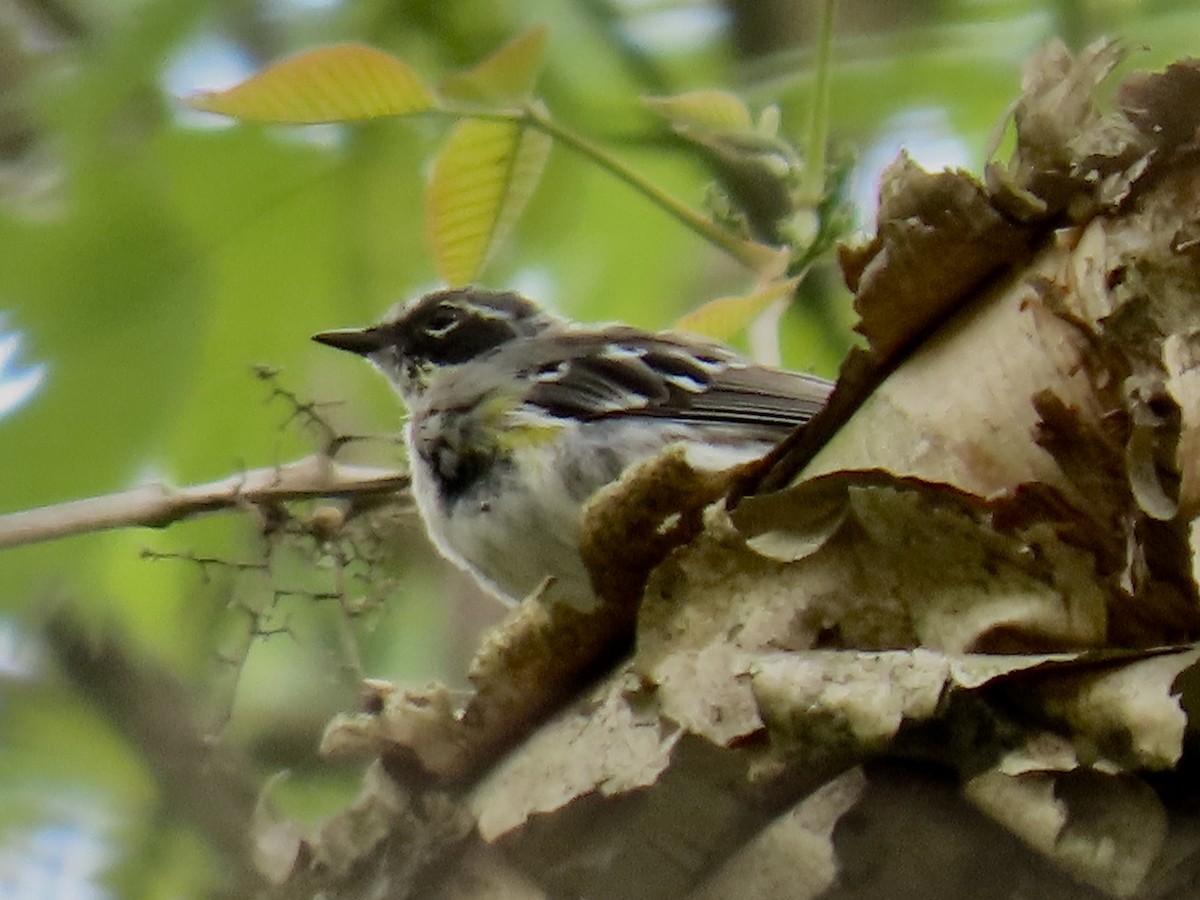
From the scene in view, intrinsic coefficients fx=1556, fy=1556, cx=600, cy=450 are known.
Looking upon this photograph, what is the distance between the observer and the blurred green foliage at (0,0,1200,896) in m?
2.12

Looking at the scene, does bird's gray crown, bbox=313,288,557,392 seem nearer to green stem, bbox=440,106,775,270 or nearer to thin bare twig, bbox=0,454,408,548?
thin bare twig, bbox=0,454,408,548

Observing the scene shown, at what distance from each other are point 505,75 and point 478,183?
0.19 meters

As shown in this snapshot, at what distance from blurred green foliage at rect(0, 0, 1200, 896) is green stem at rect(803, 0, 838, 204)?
0.33 meters

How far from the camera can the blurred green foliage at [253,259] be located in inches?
83.6

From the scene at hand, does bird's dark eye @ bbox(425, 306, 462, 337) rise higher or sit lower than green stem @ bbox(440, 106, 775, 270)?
lower

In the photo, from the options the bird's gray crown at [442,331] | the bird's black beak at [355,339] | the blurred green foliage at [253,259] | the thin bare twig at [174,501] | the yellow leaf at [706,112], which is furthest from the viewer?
the bird's gray crown at [442,331]

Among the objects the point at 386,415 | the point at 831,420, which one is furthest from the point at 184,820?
the point at 386,415

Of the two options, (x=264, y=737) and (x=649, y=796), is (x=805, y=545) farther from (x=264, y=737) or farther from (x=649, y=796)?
(x=264, y=737)

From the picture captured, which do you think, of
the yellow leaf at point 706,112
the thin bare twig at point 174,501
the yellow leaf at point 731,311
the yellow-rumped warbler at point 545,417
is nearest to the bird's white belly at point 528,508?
the yellow-rumped warbler at point 545,417

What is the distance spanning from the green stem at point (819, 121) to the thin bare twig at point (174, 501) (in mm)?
822

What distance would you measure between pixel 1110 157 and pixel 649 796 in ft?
1.84

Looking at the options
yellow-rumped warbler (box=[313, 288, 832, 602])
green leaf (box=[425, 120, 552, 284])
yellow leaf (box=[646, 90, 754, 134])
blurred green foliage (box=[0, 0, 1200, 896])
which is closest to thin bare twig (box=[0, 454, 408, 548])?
blurred green foliage (box=[0, 0, 1200, 896])

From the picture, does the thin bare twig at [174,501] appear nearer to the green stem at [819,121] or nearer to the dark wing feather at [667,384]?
the dark wing feather at [667,384]

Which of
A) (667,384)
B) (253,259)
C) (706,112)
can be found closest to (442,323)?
(667,384)
